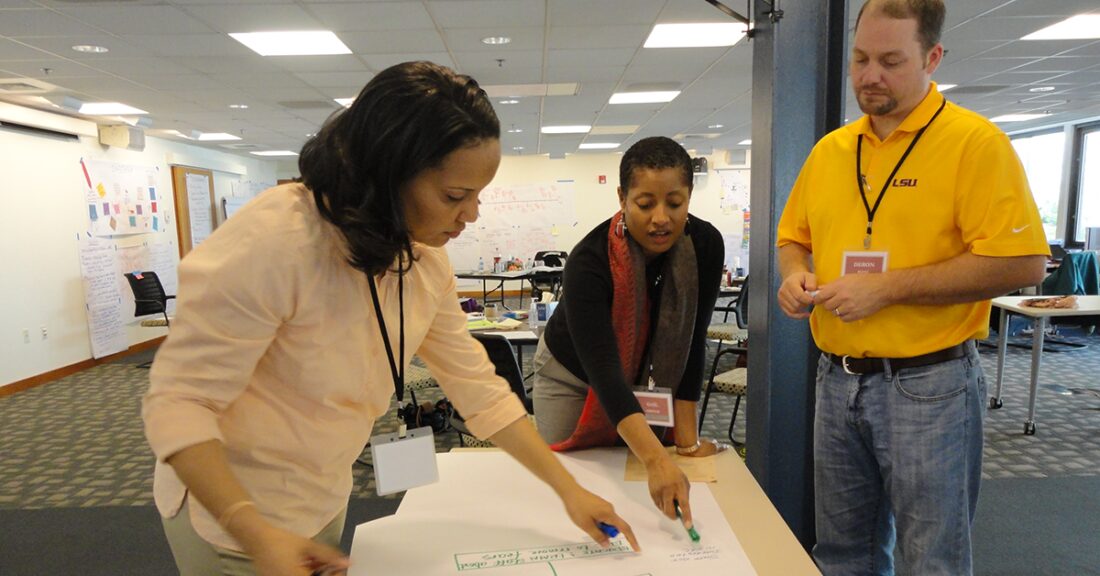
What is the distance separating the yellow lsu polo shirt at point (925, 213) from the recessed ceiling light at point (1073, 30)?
430 centimetres

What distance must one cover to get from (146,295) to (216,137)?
2604 mm

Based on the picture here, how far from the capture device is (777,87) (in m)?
1.78

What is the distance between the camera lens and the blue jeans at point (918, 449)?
3.99 feet

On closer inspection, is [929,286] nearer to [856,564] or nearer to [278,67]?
[856,564]

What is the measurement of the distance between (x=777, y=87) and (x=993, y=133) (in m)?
0.70

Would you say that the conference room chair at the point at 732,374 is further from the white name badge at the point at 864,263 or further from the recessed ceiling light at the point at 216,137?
the recessed ceiling light at the point at 216,137

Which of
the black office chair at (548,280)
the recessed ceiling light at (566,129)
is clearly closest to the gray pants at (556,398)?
the black office chair at (548,280)

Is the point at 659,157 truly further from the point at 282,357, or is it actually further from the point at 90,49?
the point at 90,49

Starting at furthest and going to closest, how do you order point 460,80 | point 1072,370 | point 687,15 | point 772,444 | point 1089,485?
point 1072,370
point 687,15
point 1089,485
point 772,444
point 460,80

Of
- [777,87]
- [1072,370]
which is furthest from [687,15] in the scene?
[1072,370]

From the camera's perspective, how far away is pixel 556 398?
5.20 feet

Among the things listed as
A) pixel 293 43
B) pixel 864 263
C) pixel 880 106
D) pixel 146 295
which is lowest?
pixel 146 295

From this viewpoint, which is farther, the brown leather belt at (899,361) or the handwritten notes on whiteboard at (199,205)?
the handwritten notes on whiteboard at (199,205)

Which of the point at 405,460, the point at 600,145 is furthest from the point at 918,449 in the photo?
the point at 600,145
